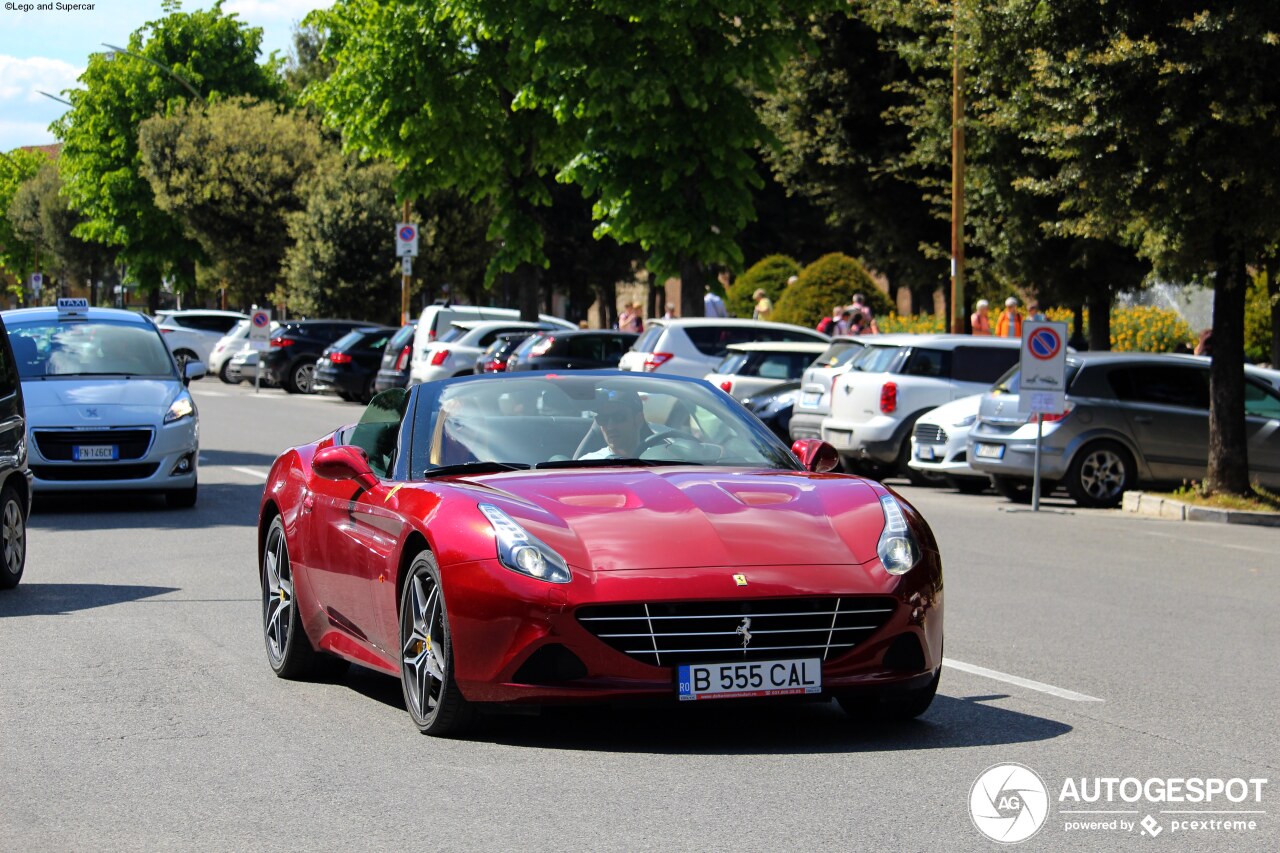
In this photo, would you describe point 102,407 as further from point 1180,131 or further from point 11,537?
point 1180,131

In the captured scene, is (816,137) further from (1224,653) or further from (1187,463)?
(1224,653)

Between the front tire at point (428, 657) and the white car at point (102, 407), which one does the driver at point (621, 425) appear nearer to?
the front tire at point (428, 657)

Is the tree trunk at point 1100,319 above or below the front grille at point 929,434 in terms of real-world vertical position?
above

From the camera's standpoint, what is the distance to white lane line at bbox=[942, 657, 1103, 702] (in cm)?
835

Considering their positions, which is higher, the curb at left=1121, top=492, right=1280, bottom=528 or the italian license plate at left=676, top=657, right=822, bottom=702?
the italian license plate at left=676, top=657, right=822, bottom=702

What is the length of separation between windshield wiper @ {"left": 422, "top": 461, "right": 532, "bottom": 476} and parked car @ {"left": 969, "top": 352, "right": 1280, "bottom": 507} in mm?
13219

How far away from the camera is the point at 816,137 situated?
44125mm

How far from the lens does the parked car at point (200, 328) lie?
5600 centimetres

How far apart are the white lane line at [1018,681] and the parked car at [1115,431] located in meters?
11.4

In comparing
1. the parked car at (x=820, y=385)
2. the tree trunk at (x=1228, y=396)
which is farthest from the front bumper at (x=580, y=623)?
the parked car at (x=820, y=385)

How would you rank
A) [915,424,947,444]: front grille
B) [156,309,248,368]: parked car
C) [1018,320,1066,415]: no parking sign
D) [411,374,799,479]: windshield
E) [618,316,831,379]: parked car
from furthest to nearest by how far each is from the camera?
[156,309,248,368]: parked car, [618,316,831,379]: parked car, [915,424,947,444]: front grille, [1018,320,1066,415]: no parking sign, [411,374,799,479]: windshield

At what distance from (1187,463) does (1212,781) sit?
1483 cm

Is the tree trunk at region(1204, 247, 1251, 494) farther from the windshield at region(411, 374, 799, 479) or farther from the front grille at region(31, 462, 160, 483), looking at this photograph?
the windshield at region(411, 374, 799, 479)

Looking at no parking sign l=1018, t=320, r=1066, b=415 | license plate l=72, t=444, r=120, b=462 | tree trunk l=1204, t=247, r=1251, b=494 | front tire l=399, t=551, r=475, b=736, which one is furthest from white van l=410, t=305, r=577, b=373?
front tire l=399, t=551, r=475, b=736
